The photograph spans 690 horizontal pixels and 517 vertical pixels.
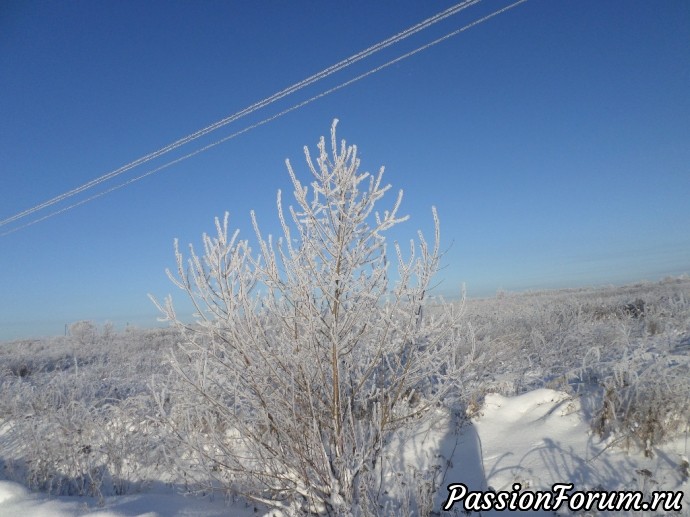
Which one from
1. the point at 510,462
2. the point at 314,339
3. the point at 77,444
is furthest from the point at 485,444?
the point at 77,444

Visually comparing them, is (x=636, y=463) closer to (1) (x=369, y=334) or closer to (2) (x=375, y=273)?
(1) (x=369, y=334)

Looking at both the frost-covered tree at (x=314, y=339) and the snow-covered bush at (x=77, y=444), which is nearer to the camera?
the frost-covered tree at (x=314, y=339)

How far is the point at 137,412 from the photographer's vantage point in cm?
623

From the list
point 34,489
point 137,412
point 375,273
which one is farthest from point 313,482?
point 137,412

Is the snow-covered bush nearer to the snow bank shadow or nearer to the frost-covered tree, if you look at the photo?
the frost-covered tree

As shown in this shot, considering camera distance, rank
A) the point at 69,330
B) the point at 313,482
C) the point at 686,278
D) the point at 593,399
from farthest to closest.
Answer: the point at 686,278 < the point at 69,330 < the point at 593,399 < the point at 313,482

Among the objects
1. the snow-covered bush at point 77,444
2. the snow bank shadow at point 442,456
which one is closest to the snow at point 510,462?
the snow bank shadow at point 442,456

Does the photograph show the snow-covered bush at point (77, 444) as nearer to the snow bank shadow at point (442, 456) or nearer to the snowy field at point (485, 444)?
the snowy field at point (485, 444)

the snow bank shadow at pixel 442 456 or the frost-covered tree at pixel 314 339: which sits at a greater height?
the frost-covered tree at pixel 314 339

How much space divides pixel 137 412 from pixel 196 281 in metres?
4.18

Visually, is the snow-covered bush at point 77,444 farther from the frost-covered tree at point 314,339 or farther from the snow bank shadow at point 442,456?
the snow bank shadow at point 442,456

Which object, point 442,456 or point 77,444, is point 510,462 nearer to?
point 442,456

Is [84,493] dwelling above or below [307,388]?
below

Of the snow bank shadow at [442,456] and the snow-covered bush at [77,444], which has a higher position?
the snow-covered bush at [77,444]
